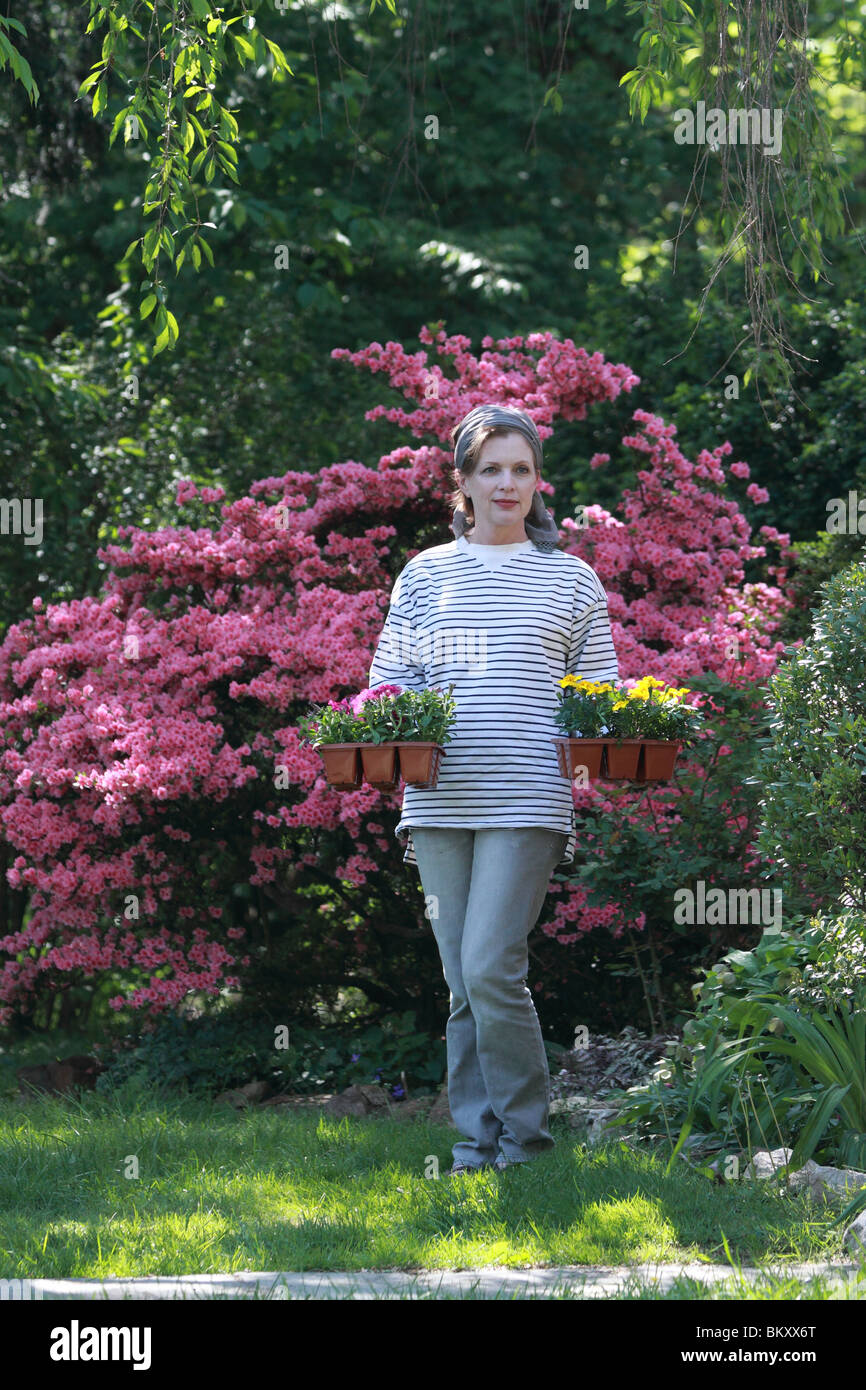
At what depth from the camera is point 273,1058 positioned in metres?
6.21

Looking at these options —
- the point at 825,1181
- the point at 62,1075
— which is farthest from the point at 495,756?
the point at 62,1075

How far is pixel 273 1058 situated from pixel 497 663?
8.43 feet

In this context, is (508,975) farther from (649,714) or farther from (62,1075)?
(62,1075)

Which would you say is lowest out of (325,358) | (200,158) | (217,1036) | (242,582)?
(217,1036)

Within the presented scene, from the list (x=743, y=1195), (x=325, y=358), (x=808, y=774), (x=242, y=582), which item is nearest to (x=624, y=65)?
(x=325, y=358)

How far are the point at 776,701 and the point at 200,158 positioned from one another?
242 centimetres

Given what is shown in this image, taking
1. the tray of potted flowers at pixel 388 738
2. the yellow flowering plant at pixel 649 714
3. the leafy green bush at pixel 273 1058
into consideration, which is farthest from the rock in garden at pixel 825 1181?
the leafy green bush at pixel 273 1058

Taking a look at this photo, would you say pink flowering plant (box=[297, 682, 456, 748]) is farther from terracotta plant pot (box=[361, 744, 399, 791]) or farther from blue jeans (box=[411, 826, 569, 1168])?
blue jeans (box=[411, 826, 569, 1168])

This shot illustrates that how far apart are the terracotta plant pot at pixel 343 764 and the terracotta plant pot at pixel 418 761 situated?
0.14 meters

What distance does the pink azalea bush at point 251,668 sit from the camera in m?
6.13

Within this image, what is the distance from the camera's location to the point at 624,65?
43.2ft

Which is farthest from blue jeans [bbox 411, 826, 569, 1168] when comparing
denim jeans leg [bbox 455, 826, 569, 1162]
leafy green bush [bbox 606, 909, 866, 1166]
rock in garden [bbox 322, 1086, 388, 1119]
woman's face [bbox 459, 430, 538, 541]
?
rock in garden [bbox 322, 1086, 388, 1119]

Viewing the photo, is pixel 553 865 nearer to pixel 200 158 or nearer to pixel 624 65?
pixel 200 158

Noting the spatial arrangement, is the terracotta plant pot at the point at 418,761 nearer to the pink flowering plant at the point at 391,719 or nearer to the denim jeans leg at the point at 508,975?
the pink flowering plant at the point at 391,719
